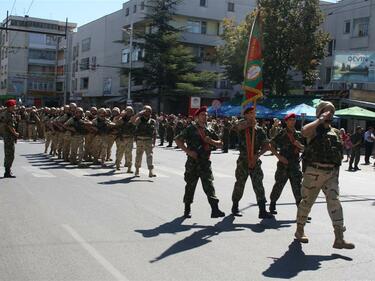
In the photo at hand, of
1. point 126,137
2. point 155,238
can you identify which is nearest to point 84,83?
point 126,137

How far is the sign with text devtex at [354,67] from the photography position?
38.2m

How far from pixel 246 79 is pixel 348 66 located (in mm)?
29978

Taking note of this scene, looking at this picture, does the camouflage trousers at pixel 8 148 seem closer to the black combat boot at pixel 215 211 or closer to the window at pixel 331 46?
the black combat boot at pixel 215 211

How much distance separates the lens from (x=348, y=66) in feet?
127

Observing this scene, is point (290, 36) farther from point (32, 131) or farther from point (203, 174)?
point (203, 174)

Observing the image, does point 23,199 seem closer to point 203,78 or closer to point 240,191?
point 240,191

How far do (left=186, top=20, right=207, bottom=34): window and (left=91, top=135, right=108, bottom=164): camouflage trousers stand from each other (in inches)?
1690

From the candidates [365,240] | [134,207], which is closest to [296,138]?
[365,240]

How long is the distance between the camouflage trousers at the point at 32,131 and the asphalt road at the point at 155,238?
1971cm

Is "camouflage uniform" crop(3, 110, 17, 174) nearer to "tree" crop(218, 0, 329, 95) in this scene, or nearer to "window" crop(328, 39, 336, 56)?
"tree" crop(218, 0, 329, 95)

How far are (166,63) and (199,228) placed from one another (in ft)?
150

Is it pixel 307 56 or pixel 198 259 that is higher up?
pixel 307 56

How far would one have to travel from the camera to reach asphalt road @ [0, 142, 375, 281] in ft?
20.1

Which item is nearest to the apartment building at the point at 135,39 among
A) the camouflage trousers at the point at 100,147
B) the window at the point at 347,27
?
the window at the point at 347,27
